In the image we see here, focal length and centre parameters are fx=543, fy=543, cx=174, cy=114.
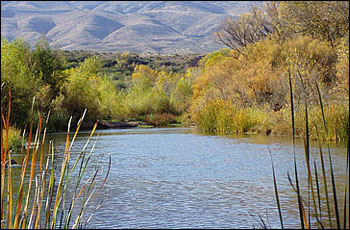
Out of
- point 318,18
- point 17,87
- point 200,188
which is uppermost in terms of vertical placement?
point 318,18

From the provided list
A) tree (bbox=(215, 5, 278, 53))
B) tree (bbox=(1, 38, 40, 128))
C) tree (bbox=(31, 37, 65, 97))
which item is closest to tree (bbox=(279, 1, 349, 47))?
tree (bbox=(215, 5, 278, 53))

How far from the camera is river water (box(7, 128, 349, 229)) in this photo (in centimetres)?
686

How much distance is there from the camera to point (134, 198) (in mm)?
8367

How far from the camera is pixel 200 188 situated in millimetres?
9117

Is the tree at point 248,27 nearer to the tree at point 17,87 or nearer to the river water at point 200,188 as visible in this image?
the tree at point 17,87

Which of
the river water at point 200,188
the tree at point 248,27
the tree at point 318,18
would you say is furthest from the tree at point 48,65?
the river water at point 200,188

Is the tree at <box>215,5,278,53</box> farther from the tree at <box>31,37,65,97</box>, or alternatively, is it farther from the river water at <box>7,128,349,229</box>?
the river water at <box>7,128,349,229</box>

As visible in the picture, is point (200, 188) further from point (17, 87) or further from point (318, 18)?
point (318, 18)

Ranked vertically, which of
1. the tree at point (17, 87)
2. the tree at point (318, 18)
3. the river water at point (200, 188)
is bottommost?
the river water at point (200, 188)

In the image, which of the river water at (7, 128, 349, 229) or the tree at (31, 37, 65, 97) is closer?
the river water at (7, 128, 349, 229)

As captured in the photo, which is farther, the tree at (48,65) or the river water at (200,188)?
A: the tree at (48,65)

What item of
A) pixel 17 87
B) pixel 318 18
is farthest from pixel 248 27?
pixel 17 87

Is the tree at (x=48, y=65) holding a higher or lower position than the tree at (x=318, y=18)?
lower

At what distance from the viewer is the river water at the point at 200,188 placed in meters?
6.86
